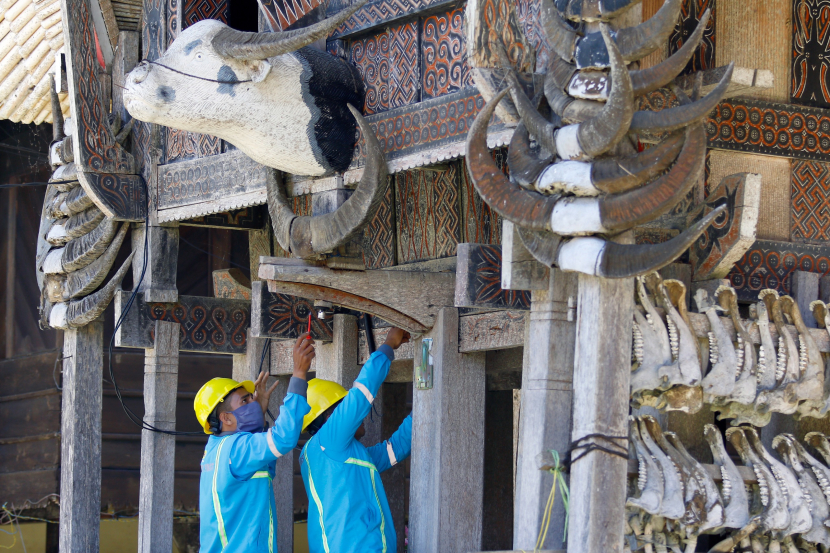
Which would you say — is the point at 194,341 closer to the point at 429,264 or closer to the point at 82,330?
the point at 82,330

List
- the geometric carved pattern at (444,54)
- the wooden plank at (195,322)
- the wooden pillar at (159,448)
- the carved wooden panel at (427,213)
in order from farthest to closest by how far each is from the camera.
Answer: the wooden plank at (195,322) < the wooden pillar at (159,448) < the carved wooden panel at (427,213) < the geometric carved pattern at (444,54)

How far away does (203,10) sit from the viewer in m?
Answer: 7.02

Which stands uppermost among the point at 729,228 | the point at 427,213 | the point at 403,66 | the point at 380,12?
the point at 380,12

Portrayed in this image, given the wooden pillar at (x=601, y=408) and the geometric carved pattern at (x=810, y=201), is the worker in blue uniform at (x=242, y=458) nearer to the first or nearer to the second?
the wooden pillar at (x=601, y=408)

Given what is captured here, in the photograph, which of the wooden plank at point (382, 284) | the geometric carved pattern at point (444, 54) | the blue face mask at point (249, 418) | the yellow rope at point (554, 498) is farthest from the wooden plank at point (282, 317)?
the yellow rope at point (554, 498)

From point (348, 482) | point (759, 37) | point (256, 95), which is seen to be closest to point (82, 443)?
point (348, 482)

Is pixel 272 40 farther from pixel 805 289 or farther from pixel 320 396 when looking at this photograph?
pixel 805 289

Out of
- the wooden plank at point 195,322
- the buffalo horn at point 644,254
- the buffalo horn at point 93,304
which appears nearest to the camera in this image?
the buffalo horn at point 644,254

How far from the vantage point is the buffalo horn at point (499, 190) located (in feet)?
14.3

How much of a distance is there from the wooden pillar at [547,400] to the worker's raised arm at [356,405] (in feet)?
5.19

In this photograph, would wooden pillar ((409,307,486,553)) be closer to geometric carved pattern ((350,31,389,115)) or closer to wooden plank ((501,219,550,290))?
geometric carved pattern ((350,31,389,115))

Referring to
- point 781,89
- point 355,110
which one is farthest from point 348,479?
point 781,89

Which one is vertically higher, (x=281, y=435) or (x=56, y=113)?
(x=56, y=113)

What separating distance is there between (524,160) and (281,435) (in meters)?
2.09
